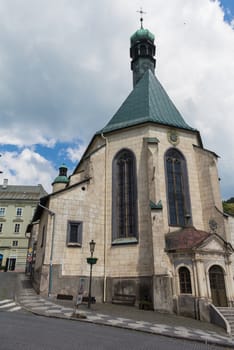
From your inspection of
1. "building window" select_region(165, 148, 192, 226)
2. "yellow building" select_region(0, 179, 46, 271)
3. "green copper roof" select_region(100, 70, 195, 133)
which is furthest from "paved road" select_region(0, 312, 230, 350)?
"yellow building" select_region(0, 179, 46, 271)

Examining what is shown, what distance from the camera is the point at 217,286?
574 inches

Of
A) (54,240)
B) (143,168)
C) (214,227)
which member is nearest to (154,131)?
(143,168)

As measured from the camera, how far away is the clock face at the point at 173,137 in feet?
65.2

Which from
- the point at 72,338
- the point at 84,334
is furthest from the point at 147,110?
the point at 72,338

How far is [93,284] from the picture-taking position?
16328 millimetres

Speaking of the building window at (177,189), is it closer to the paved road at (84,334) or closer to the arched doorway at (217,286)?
the arched doorway at (217,286)

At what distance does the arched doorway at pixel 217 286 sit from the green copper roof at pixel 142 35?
2621 cm

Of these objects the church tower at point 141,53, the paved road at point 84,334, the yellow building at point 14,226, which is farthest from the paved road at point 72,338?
the yellow building at point 14,226

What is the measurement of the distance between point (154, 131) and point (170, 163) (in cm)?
275

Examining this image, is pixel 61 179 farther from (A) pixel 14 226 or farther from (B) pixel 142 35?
(A) pixel 14 226

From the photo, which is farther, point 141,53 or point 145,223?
point 141,53

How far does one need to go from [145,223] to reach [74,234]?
4771 millimetres

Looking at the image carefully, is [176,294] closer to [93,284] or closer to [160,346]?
[93,284]

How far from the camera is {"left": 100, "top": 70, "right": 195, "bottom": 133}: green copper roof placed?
67.6 feet
